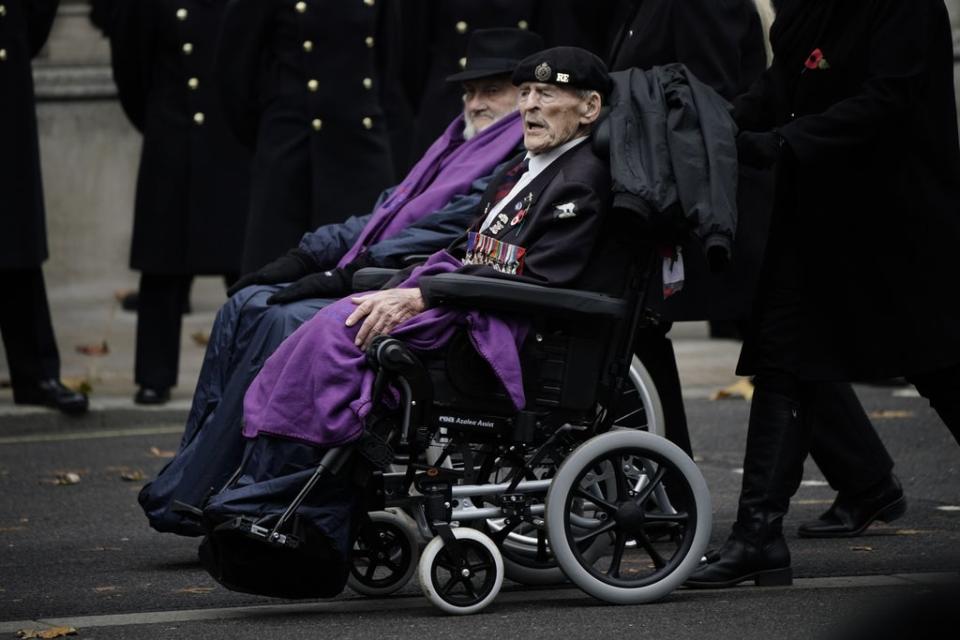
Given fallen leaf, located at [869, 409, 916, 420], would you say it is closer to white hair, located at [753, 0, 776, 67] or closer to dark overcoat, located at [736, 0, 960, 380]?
white hair, located at [753, 0, 776, 67]

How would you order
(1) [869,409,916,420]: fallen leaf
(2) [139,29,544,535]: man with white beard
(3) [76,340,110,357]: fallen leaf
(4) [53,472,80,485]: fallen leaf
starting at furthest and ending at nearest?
1. (3) [76,340,110,357]: fallen leaf
2. (1) [869,409,916,420]: fallen leaf
3. (4) [53,472,80,485]: fallen leaf
4. (2) [139,29,544,535]: man with white beard

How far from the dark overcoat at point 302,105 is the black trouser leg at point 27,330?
1.27 metres

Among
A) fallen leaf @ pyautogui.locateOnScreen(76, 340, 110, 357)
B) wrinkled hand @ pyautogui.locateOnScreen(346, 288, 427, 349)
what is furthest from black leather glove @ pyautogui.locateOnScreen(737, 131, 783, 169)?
fallen leaf @ pyautogui.locateOnScreen(76, 340, 110, 357)

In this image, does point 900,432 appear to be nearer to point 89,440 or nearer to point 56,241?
point 89,440

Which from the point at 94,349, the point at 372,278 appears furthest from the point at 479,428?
the point at 94,349

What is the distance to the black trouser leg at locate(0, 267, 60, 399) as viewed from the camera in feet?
30.3

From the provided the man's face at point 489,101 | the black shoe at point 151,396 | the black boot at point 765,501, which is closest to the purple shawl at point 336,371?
the black boot at point 765,501

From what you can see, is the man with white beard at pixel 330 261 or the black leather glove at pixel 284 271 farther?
the black leather glove at pixel 284 271

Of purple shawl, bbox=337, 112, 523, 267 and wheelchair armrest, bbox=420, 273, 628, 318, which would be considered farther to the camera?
purple shawl, bbox=337, 112, 523, 267

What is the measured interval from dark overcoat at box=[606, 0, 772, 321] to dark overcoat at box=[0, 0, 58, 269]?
146 inches

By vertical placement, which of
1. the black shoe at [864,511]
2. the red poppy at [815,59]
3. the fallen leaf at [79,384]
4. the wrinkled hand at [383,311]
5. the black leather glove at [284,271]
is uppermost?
the red poppy at [815,59]

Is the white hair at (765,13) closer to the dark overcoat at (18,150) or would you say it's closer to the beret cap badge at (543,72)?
the beret cap badge at (543,72)

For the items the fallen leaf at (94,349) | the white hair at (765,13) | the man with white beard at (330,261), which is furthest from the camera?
the fallen leaf at (94,349)

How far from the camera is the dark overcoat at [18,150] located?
916cm
